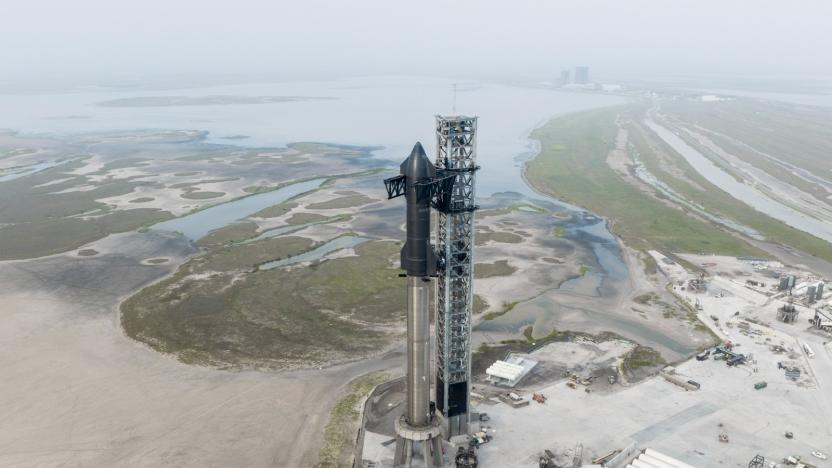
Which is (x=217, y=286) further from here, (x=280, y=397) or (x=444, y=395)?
(x=444, y=395)

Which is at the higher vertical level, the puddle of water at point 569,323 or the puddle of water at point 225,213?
the puddle of water at point 225,213

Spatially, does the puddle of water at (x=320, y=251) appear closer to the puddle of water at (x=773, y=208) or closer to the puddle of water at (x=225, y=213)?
the puddle of water at (x=225, y=213)

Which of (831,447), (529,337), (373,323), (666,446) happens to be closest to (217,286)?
(373,323)

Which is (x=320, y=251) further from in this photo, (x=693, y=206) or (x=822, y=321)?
(x=693, y=206)

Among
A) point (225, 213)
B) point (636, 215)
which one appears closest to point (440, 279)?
point (225, 213)

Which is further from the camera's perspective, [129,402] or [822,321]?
[822,321]

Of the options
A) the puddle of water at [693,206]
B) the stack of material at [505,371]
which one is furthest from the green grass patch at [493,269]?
the puddle of water at [693,206]
